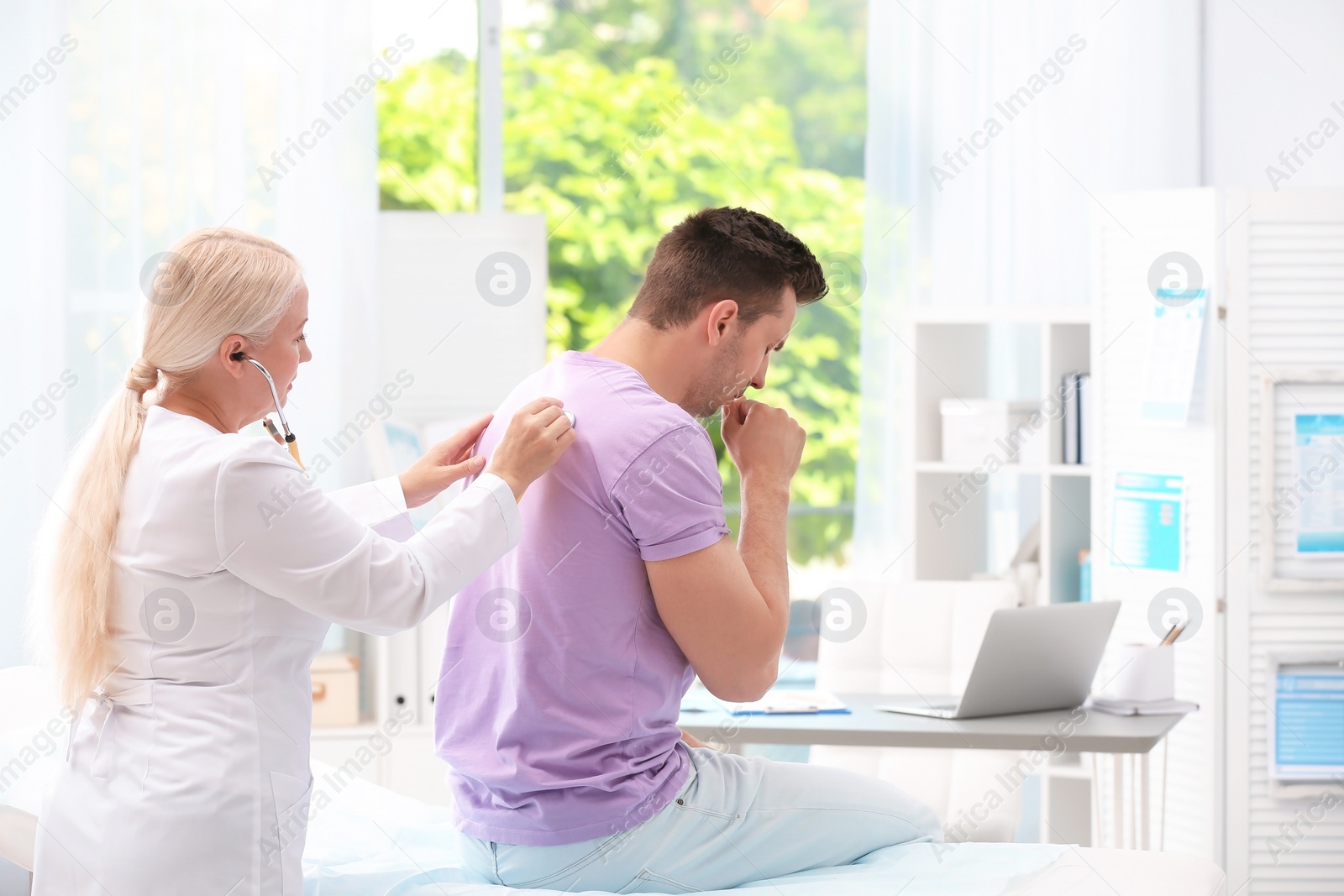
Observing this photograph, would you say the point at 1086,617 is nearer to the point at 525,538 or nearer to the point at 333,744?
the point at 525,538

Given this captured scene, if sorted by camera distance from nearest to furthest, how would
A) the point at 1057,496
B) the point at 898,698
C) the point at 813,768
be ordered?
the point at 813,768, the point at 898,698, the point at 1057,496

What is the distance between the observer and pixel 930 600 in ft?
8.84

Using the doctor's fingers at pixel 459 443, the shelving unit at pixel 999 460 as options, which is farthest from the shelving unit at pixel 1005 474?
the doctor's fingers at pixel 459 443

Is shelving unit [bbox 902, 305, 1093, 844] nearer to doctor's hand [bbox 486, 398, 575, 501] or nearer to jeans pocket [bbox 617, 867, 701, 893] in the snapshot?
jeans pocket [bbox 617, 867, 701, 893]

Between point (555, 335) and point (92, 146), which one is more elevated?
point (92, 146)

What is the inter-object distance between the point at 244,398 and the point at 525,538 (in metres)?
0.36

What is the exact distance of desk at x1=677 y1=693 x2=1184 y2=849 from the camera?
194 cm

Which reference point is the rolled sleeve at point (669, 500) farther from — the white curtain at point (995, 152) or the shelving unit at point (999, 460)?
the white curtain at point (995, 152)

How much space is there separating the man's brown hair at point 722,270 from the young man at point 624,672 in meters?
0.03

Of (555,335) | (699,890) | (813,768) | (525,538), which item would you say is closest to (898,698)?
(813,768)

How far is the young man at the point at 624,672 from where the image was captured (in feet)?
4.50

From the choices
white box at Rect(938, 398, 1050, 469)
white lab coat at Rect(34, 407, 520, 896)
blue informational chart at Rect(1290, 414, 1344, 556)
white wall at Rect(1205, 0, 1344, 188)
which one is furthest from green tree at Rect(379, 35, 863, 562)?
white lab coat at Rect(34, 407, 520, 896)

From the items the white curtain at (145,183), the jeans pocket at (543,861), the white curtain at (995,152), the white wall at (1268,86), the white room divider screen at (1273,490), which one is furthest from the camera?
the white curtain at (995,152)

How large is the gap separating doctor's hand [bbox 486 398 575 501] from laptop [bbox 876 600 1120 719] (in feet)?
2.90
